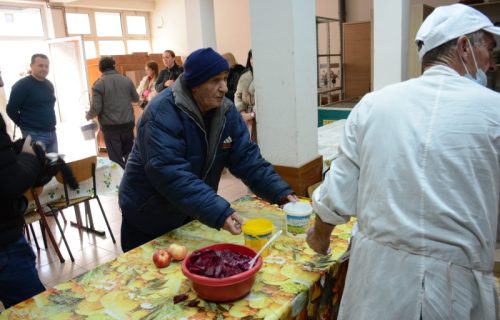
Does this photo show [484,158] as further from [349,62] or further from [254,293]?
[349,62]

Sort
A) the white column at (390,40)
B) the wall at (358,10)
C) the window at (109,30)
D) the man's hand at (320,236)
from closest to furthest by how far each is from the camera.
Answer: the man's hand at (320,236) < the white column at (390,40) < the wall at (358,10) < the window at (109,30)

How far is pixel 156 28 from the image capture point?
360 inches

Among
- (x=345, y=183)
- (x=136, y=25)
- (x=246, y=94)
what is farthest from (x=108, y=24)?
(x=345, y=183)

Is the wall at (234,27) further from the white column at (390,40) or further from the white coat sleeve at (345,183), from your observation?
the white coat sleeve at (345,183)

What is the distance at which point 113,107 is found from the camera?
450 centimetres

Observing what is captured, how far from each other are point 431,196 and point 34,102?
396 cm

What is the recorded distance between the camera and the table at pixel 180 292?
1112mm

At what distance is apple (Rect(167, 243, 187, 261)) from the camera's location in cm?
137

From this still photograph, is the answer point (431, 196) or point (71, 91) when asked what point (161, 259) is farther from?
point (71, 91)

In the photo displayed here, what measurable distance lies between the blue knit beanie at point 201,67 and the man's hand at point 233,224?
0.51 m

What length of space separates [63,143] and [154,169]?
629 centimetres

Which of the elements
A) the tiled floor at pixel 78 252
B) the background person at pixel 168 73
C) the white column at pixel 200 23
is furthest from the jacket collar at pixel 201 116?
the background person at pixel 168 73

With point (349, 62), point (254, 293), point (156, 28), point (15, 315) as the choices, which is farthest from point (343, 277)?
point (156, 28)

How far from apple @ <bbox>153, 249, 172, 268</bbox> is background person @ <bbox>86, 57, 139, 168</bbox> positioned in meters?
3.35
